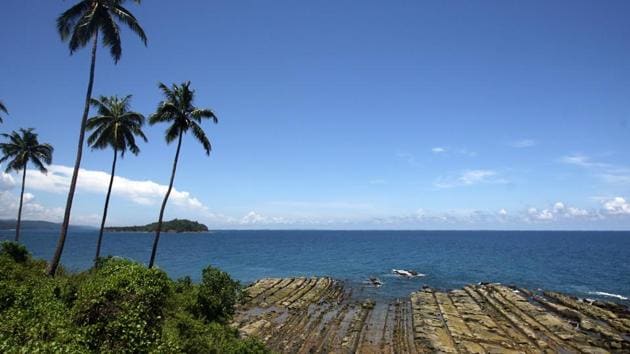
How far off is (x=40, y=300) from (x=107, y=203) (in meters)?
22.6

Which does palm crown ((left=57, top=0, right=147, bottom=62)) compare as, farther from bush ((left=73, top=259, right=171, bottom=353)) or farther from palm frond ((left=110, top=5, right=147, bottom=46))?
bush ((left=73, top=259, right=171, bottom=353))

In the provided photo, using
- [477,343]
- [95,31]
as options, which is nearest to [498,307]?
[477,343]

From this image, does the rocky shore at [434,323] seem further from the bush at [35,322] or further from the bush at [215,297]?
the bush at [35,322]

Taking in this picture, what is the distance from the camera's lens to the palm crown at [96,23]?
24906mm

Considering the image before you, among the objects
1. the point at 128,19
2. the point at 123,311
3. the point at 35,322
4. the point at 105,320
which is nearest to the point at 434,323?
the point at 123,311

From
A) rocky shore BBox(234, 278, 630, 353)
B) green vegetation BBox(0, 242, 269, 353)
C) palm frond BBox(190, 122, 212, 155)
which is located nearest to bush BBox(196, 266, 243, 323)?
green vegetation BBox(0, 242, 269, 353)

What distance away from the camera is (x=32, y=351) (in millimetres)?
9008

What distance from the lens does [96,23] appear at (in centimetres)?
2547

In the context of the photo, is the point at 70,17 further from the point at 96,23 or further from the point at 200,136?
the point at 200,136

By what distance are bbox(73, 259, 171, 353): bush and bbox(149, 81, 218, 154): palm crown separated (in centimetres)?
1921

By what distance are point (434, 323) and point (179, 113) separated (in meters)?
29.9

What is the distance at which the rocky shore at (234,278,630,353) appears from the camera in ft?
89.6

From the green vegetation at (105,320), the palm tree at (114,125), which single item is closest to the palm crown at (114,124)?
the palm tree at (114,125)

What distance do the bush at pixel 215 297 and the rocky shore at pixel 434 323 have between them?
10.6ft
